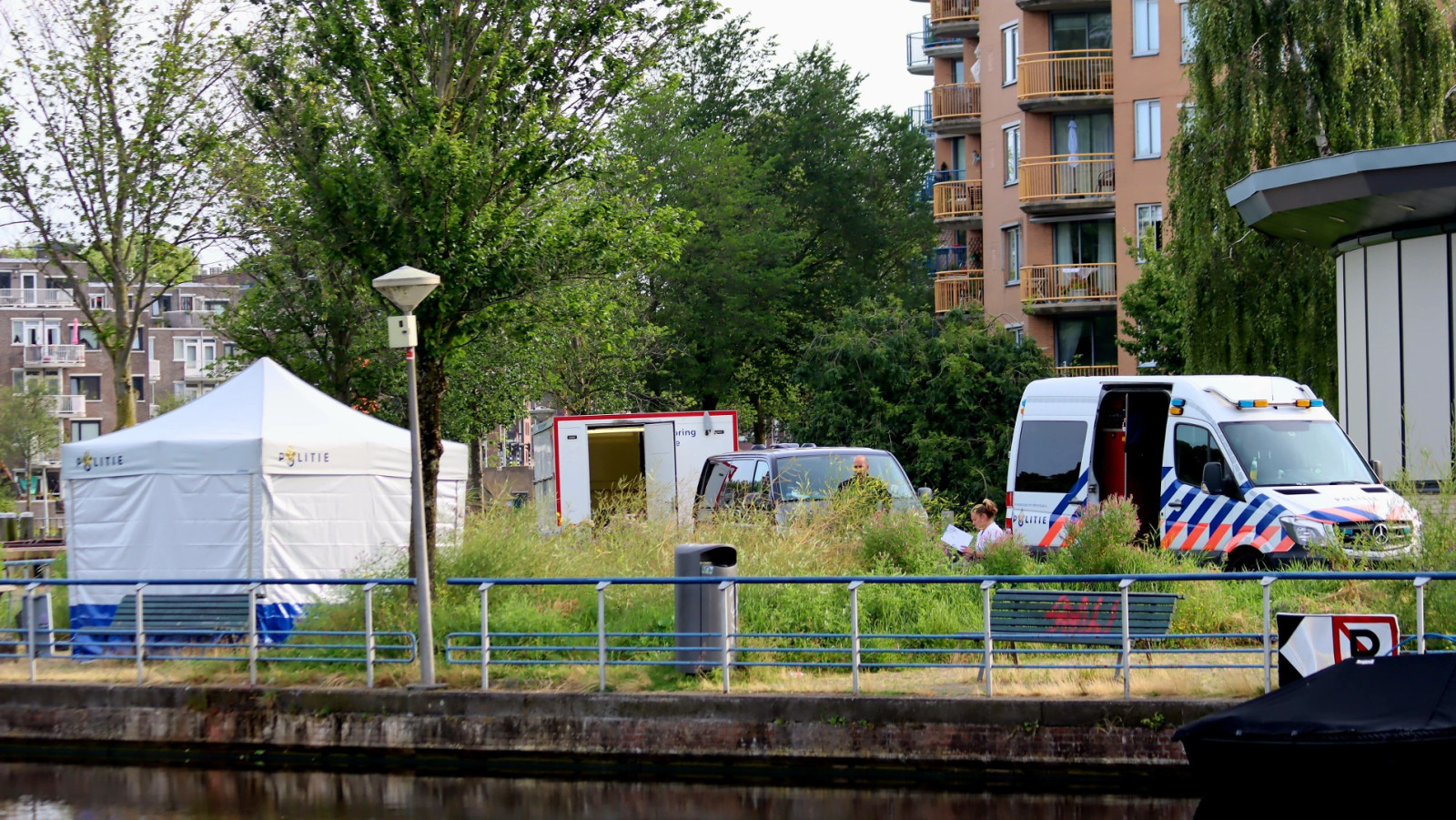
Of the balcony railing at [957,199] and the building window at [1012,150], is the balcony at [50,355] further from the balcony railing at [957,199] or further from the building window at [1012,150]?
the building window at [1012,150]

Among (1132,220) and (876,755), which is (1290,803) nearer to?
(876,755)

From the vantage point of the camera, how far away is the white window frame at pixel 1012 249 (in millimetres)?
47438

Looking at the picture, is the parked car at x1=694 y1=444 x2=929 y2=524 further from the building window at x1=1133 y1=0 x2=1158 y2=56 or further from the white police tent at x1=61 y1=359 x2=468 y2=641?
the building window at x1=1133 y1=0 x2=1158 y2=56

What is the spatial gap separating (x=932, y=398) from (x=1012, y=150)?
1563cm

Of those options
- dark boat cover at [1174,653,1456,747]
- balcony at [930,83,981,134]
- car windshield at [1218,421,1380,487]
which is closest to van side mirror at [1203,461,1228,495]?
car windshield at [1218,421,1380,487]

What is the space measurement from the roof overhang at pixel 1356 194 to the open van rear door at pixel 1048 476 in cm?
385

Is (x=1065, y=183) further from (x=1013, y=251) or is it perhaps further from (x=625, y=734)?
(x=625, y=734)

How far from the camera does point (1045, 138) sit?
46438 mm

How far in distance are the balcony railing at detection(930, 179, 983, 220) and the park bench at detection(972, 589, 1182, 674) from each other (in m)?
39.4

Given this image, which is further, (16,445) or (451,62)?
(16,445)

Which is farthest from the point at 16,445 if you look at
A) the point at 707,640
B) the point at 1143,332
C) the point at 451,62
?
the point at 707,640

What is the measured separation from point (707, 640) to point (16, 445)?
76390mm

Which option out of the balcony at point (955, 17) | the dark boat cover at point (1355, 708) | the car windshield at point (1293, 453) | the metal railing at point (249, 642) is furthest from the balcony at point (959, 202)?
the dark boat cover at point (1355, 708)

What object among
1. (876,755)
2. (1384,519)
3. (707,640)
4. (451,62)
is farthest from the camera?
(451,62)
